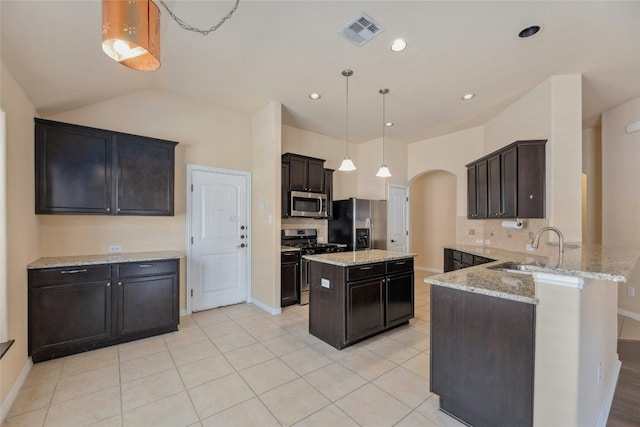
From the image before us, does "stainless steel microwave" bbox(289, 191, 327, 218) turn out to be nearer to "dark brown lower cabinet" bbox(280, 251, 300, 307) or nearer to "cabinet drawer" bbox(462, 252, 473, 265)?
"dark brown lower cabinet" bbox(280, 251, 300, 307)

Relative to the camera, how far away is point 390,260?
3.23m

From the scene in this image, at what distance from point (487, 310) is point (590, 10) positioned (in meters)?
2.63

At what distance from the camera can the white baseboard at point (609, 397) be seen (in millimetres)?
1934

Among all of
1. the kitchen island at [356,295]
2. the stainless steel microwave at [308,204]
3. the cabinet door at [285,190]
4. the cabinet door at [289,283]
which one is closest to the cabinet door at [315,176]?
the stainless steel microwave at [308,204]

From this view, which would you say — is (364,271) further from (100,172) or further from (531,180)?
(100,172)

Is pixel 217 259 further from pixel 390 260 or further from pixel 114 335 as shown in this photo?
pixel 390 260

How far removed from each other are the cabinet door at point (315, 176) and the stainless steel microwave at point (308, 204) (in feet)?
0.38

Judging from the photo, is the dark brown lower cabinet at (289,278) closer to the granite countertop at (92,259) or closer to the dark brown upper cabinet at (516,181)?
the granite countertop at (92,259)

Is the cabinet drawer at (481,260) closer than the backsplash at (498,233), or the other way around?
the cabinet drawer at (481,260)

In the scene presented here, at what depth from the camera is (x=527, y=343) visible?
5.20 feet

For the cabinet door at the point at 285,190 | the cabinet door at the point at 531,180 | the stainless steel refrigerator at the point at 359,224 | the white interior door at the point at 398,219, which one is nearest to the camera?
the cabinet door at the point at 531,180

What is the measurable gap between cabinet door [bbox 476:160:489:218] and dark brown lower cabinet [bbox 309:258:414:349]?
174 centimetres

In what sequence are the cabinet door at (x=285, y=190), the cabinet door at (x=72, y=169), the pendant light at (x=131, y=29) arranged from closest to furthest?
the pendant light at (x=131, y=29) → the cabinet door at (x=72, y=169) → the cabinet door at (x=285, y=190)

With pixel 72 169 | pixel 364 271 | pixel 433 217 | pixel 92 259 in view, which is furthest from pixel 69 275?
pixel 433 217
